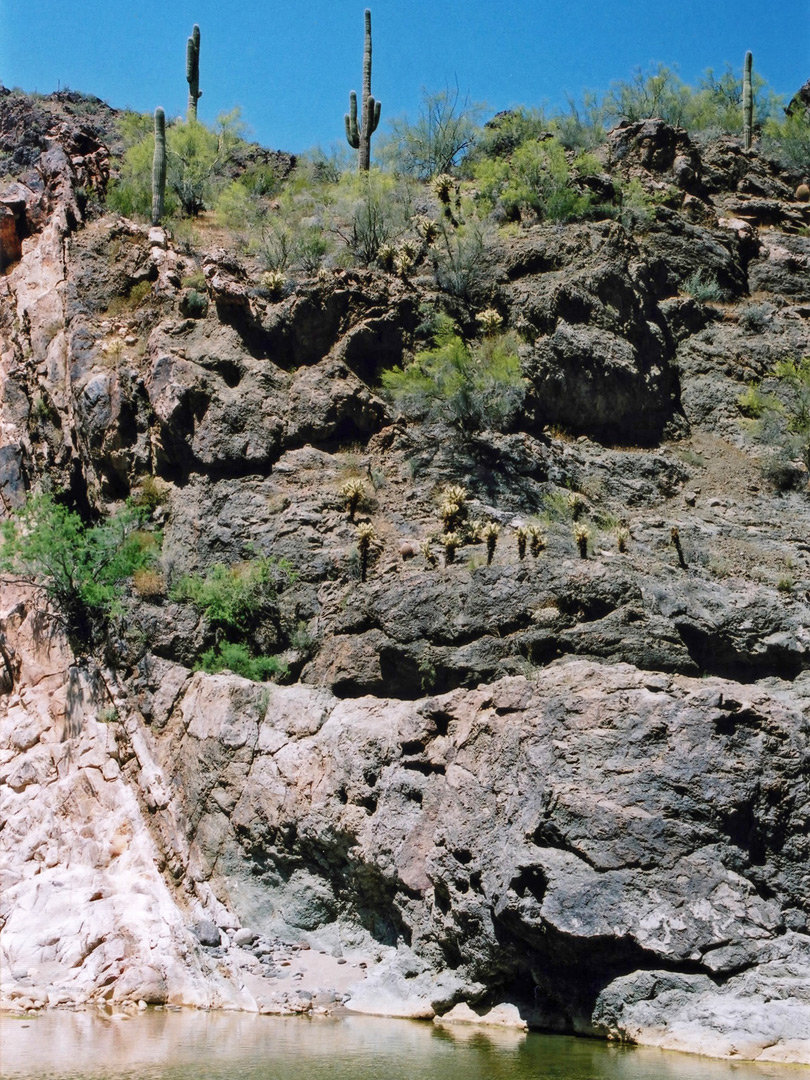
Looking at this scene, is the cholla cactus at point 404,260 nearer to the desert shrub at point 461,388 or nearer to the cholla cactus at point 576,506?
the desert shrub at point 461,388

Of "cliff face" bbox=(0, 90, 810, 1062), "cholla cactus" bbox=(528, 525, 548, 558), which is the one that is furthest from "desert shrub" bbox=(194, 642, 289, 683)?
"cholla cactus" bbox=(528, 525, 548, 558)

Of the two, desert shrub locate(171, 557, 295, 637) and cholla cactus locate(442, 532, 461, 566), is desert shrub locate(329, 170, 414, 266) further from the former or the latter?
cholla cactus locate(442, 532, 461, 566)

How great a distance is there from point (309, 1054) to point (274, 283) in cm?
1416

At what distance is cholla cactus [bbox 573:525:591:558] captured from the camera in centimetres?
1591

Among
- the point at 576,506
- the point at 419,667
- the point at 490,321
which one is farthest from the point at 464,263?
the point at 419,667

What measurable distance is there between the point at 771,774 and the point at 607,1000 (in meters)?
3.26

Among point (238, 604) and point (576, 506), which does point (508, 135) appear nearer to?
point (576, 506)

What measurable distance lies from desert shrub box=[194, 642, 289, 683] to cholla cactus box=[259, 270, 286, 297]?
734 cm

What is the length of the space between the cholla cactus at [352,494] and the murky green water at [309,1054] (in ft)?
26.8

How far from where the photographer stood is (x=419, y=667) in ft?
49.8

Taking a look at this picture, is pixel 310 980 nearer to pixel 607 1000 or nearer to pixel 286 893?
pixel 286 893

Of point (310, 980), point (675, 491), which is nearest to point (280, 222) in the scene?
point (675, 491)

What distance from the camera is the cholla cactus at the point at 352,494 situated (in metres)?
17.6

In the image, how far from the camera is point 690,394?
2091 centimetres
